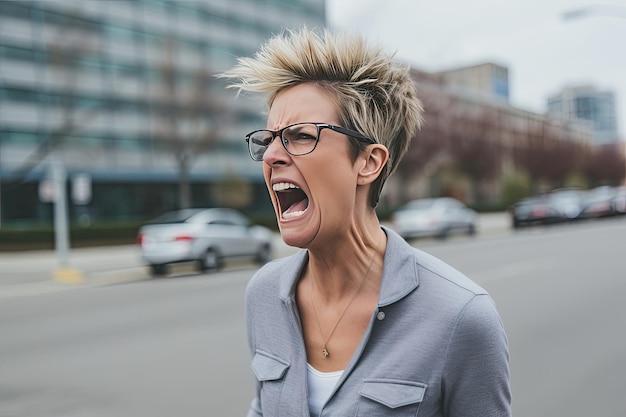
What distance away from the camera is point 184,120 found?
37.1 meters

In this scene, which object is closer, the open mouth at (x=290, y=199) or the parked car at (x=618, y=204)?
the open mouth at (x=290, y=199)

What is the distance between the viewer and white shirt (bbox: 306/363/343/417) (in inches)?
57.9

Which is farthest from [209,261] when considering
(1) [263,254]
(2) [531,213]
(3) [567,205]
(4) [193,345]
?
(3) [567,205]

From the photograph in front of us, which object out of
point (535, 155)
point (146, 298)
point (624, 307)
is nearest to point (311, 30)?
point (624, 307)

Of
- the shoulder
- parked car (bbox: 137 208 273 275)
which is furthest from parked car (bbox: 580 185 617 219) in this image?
the shoulder

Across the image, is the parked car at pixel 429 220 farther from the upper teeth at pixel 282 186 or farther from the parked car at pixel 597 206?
the upper teeth at pixel 282 186

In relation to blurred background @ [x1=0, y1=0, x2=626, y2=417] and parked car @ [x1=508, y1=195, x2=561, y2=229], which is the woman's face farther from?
parked car @ [x1=508, y1=195, x2=561, y2=229]

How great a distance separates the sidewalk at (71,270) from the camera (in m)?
13.9

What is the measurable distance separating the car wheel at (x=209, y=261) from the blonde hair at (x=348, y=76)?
1418cm

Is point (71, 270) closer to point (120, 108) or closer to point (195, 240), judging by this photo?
point (195, 240)

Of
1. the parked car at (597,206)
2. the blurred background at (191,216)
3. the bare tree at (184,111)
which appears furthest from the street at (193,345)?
the parked car at (597,206)

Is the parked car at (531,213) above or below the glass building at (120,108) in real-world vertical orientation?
below

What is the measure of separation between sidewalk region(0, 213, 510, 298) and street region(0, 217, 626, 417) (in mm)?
525

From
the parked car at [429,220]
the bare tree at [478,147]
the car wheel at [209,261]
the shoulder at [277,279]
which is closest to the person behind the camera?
→ the shoulder at [277,279]
